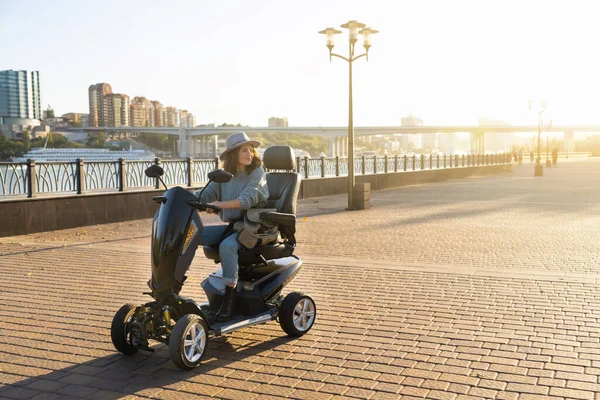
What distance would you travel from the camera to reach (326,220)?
1448cm

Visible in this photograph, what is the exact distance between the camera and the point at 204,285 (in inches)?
199

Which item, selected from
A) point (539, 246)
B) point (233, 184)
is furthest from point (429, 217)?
point (233, 184)

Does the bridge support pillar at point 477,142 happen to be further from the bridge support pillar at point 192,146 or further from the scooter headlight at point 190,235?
the scooter headlight at point 190,235

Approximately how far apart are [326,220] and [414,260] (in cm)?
566

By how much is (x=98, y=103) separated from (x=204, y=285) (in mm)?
128252

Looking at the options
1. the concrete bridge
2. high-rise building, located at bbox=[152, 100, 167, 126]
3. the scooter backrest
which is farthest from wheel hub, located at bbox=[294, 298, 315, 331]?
high-rise building, located at bbox=[152, 100, 167, 126]

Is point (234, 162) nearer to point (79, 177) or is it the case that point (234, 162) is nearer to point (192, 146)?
point (79, 177)

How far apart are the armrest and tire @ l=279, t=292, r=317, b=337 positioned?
0.58 meters

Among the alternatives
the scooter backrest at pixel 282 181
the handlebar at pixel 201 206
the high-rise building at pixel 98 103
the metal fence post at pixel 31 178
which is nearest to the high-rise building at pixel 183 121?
the high-rise building at pixel 98 103

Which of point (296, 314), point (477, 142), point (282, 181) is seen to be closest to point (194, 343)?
point (296, 314)

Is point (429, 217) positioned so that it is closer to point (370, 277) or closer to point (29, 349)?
point (370, 277)

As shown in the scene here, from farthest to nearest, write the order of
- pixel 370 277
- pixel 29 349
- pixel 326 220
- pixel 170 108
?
pixel 170 108, pixel 326 220, pixel 370 277, pixel 29 349

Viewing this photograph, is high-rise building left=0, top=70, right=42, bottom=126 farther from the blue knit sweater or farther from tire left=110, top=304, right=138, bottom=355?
tire left=110, top=304, right=138, bottom=355

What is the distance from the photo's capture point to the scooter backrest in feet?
17.4
